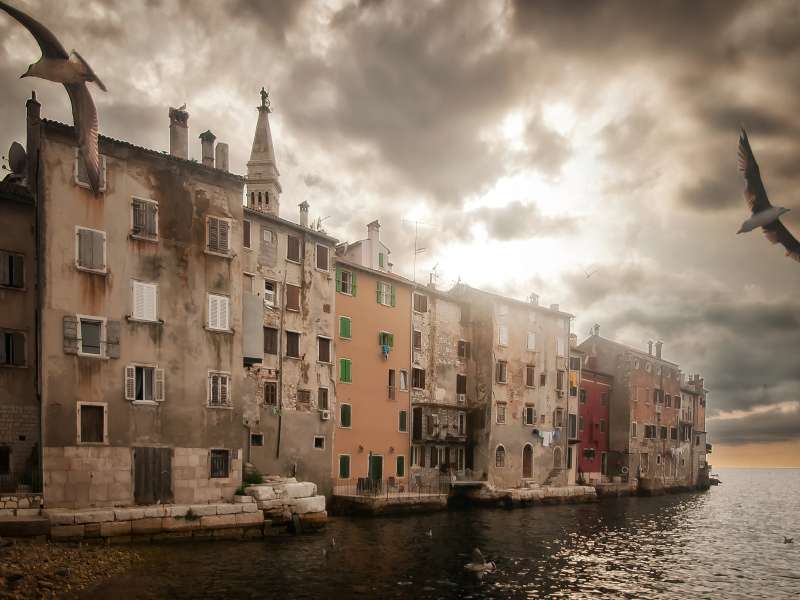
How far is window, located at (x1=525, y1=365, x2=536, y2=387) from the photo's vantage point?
5309 cm

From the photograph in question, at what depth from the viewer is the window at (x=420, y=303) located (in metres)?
45.7

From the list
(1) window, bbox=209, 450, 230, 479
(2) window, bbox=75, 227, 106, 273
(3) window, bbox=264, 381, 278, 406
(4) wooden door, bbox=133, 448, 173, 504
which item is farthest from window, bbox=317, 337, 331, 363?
(2) window, bbox=75, 227, 106, 273

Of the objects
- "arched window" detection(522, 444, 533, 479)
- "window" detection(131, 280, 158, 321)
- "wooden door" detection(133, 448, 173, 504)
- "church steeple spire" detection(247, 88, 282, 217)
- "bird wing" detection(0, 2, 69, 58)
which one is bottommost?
"arched window" detection(522, 444, 533, 479)

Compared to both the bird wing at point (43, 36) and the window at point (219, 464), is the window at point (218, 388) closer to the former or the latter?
the window at point (219, 464)

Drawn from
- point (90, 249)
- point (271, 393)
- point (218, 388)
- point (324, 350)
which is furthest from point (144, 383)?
point (324, 350)

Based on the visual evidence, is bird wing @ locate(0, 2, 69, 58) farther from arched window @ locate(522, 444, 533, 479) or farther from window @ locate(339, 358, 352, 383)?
arched window @ locate(522, 444, 533, 479)

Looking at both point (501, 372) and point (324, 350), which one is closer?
point (324, 350)

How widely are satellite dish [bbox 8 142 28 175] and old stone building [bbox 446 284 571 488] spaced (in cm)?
3207

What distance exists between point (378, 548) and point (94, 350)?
13680 mm

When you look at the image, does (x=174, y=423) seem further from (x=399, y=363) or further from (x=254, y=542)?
(x=399, y=363)

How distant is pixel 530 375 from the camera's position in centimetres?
5356

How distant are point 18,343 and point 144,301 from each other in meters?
4.86

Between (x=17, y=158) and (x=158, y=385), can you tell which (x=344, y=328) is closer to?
(x=158, y=385)

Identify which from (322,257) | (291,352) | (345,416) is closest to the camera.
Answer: (291,352)
